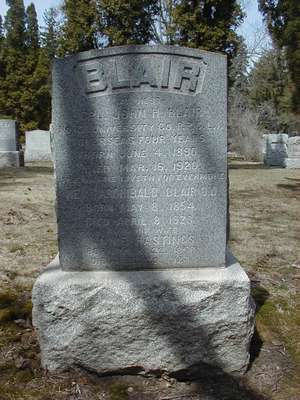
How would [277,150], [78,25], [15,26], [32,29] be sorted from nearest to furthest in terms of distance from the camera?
[277,150], [78,25], [15,26], [32,29]

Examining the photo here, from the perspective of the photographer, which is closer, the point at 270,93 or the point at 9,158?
the point at 9,158

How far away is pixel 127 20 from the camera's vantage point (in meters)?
17.4

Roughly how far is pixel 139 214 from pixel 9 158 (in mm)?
12820

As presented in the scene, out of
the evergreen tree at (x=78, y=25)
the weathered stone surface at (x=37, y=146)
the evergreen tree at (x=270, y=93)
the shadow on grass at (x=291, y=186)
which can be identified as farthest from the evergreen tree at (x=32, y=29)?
the shadow on grass at (x=291, y=186)

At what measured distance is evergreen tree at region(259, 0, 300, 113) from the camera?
9828 mm

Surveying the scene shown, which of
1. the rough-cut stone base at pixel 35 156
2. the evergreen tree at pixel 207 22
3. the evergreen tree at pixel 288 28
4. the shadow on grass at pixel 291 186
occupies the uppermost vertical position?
the evergreen tree at pixel 207 22

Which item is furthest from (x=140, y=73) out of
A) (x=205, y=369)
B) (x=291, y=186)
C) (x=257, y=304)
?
(x=291, y=186)

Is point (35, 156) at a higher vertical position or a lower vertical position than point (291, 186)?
higher

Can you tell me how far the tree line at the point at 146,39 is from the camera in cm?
1120

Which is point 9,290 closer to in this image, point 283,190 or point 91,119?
point 91,119

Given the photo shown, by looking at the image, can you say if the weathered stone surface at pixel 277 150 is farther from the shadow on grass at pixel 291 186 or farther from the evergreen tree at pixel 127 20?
the evergreen tree at pixel 127 20

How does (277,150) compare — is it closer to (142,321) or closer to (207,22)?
(207,22)

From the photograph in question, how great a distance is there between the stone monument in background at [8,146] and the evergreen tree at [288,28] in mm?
8899

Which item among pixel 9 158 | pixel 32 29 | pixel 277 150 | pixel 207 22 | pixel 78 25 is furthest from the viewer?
pixel 32 29
